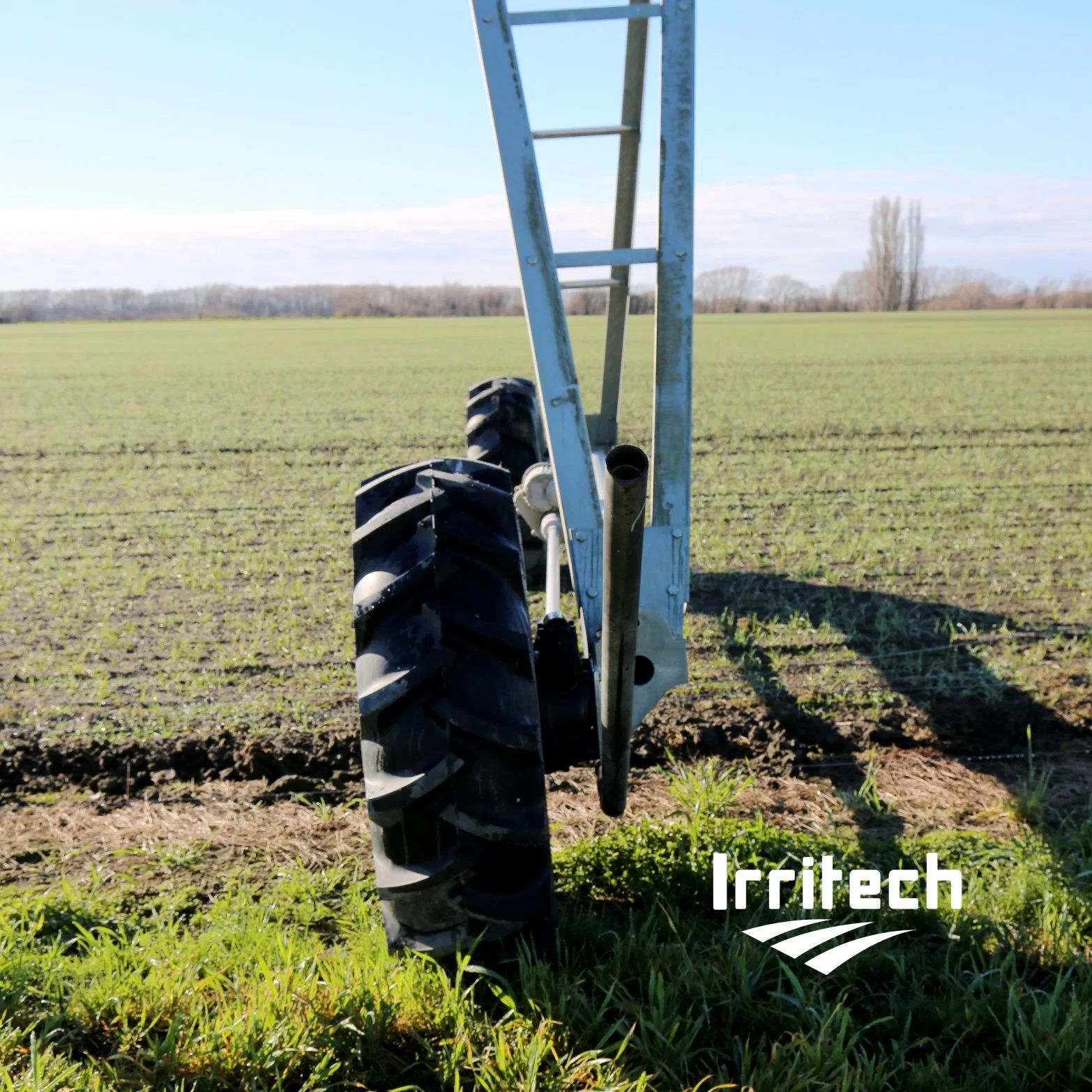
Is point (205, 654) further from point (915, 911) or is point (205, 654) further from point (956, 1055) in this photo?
point (956, 1055)

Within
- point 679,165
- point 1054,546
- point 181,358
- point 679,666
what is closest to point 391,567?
point 679,666

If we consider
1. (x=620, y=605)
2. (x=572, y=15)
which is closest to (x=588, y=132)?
(x=572, y=15)

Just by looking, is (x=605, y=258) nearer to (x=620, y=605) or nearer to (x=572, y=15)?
(x=572, y=15)

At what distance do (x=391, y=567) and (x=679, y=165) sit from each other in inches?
53.9

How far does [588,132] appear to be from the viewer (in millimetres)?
3627

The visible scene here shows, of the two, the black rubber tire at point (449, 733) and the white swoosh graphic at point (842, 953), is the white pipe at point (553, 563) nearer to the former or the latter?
the black rubber tire at point (449, 733)

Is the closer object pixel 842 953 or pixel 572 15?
pixel 842 953

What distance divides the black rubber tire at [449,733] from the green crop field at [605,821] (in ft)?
0.56

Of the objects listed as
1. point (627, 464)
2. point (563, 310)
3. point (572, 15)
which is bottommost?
point (627, 464)

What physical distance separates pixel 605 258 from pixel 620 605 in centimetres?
136

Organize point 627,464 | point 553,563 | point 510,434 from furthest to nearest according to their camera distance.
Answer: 1. point 510,434
2. point 553,563
3. point 627,464

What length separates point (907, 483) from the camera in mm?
9250

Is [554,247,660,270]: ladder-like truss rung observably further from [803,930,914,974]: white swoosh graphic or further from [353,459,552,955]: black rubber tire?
[803,930,914,974]: white swoosh graphic

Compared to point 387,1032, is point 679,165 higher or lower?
higher
